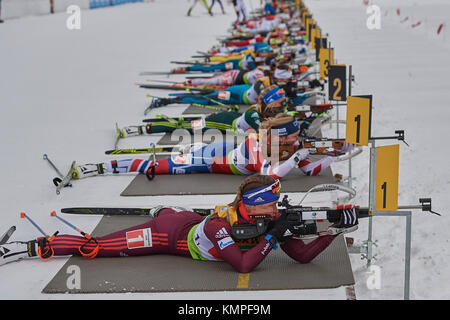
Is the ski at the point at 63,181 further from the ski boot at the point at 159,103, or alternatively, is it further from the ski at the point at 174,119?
the ski boot at the point at 159,103

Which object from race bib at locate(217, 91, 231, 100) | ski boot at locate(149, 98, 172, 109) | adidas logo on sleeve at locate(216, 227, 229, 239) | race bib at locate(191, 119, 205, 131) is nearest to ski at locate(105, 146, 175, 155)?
race bib at locate(191, 119, 205, 131)

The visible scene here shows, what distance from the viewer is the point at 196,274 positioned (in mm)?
4348

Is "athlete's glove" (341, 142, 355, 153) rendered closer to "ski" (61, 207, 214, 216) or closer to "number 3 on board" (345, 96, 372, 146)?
"number 3 on board" (345, 96, 372, 146)

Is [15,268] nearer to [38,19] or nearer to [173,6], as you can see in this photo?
[38,19]

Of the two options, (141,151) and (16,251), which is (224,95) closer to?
(141,151)

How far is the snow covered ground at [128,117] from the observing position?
4.61m

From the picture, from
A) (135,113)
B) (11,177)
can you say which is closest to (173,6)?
(135,113)

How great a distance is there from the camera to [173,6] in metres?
35.5

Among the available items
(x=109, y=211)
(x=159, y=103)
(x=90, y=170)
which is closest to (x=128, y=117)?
(x=159, y=103)

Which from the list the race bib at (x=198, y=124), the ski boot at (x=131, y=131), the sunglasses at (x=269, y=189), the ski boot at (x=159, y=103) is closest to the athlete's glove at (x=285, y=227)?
the sunglasses at (x=269, y=189)

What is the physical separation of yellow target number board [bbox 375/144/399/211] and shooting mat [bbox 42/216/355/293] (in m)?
0.62

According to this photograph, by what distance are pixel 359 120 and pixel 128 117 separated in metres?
6.68

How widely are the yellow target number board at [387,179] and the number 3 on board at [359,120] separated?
43cm

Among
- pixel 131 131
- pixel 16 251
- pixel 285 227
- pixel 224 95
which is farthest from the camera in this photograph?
pixel 224 95
